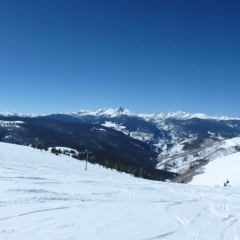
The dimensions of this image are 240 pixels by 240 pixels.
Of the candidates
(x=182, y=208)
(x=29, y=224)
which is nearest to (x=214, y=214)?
(x=182, y=208)

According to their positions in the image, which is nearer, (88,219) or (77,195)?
(88,219)

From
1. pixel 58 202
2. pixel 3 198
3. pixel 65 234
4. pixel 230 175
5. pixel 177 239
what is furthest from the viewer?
pixel 230 175

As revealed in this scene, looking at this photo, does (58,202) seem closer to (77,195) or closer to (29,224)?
(77,195)

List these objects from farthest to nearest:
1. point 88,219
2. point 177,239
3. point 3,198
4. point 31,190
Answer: point 31,190 < point 3,198 < point 88,219 < point 177,239

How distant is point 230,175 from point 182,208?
6135 cm

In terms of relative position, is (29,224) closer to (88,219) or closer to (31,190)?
(88,219)

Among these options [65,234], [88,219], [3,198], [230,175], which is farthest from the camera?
[230,175]

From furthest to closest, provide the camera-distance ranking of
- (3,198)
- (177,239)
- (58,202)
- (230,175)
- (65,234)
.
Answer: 1. (230,175)
2. (58,202)
3. (3,198)
4. (177,239)
5. (65,234)

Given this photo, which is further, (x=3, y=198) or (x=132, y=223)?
(x=3, y=198)

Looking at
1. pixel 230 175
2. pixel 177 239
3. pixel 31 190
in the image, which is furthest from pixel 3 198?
pixel 230 175

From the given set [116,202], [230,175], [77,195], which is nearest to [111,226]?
[116,202]

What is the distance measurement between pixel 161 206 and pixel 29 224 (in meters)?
8.64

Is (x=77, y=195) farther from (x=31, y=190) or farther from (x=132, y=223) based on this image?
(x=132, y=223)

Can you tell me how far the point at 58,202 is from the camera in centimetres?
1314
